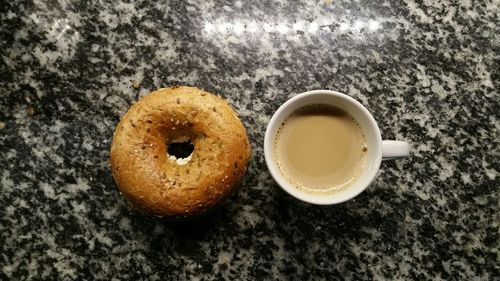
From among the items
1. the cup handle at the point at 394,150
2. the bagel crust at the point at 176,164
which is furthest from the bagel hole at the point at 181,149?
the cup handle at the point at 394,150

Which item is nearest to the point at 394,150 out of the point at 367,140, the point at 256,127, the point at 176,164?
the point at 367,140

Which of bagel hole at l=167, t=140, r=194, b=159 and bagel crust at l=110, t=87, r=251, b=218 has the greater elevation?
bagel crust at l=110, t=87, r=251, b=218

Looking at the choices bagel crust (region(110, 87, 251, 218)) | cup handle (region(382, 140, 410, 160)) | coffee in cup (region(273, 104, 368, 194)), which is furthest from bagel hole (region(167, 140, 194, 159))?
cup handle (region(382, 140, 410, 160))

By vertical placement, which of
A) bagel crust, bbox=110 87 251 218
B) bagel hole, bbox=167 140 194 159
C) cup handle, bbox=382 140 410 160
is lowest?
bagel hole, bbox=167 140 194 159

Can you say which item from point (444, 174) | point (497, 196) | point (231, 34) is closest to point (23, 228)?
point (231, 34)

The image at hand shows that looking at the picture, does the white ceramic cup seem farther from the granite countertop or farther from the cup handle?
the granite countertop

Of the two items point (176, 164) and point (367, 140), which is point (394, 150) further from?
point (176, 164)
